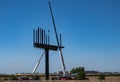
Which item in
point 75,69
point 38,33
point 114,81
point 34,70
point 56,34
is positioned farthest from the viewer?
point 75,69

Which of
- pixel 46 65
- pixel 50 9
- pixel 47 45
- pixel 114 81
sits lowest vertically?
pixel 114 81

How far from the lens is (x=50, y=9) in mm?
83562

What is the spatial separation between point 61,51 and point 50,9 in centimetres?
1531

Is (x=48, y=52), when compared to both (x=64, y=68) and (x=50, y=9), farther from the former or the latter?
(x=50, y=9)

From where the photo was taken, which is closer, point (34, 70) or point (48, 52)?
point (48, 52)

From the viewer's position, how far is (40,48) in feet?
203

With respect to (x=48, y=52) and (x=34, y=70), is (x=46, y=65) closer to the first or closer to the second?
(x=48, y=52)

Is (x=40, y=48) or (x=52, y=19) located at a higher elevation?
(x=52, y=19)

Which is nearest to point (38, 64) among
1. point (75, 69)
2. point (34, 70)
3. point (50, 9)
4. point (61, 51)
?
point (34, 70)

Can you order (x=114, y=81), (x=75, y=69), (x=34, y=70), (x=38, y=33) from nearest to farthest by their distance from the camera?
(x=114, y=81) < (x=38, y=33) < (x=34, y=70) < (x=75, y=69)

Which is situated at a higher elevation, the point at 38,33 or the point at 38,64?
the point at 38,33

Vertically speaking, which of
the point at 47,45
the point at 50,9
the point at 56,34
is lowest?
the point at 47,45

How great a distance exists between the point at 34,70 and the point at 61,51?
8736mm

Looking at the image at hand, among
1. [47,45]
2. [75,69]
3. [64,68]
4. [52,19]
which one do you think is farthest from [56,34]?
[75,69]
